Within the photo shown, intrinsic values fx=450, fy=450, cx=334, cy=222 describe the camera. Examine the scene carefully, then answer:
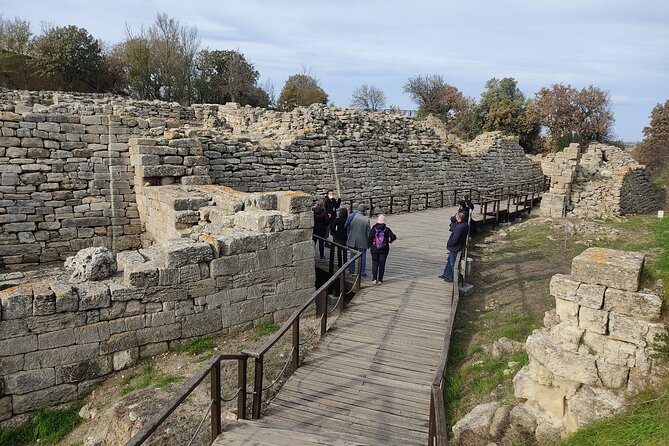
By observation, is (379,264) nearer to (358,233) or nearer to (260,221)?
(358,233)

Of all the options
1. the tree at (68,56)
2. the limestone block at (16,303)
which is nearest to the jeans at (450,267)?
the limestone block at (16,303)

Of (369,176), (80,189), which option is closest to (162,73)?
(369,176)

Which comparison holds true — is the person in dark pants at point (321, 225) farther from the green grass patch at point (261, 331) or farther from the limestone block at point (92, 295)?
the limestone block at point (92, 295)

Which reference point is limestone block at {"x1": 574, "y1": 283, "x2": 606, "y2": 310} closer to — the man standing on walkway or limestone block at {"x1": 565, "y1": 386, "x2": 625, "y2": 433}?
limestone block at {"x1": 565, "y1": 386, "x2": 625, "y2": 433}

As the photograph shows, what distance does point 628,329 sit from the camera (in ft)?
14.0

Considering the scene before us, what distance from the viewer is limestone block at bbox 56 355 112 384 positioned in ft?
18.8

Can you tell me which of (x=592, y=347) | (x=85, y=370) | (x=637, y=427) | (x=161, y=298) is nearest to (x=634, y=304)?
(x=592, y=347)

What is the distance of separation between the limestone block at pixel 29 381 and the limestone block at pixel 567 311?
19.9ft

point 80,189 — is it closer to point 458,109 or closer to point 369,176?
point 369,176

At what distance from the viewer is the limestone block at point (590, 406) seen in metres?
4.00

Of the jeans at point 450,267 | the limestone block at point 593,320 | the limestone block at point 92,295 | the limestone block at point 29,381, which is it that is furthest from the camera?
the jeans at point 450,267

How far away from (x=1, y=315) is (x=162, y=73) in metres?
30.7

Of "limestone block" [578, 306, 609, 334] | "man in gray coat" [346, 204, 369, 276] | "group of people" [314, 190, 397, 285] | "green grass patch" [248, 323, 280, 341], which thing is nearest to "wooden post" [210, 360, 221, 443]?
"green grass patch" [248, 323, 280, 341]

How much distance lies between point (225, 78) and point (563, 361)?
1412 inches
